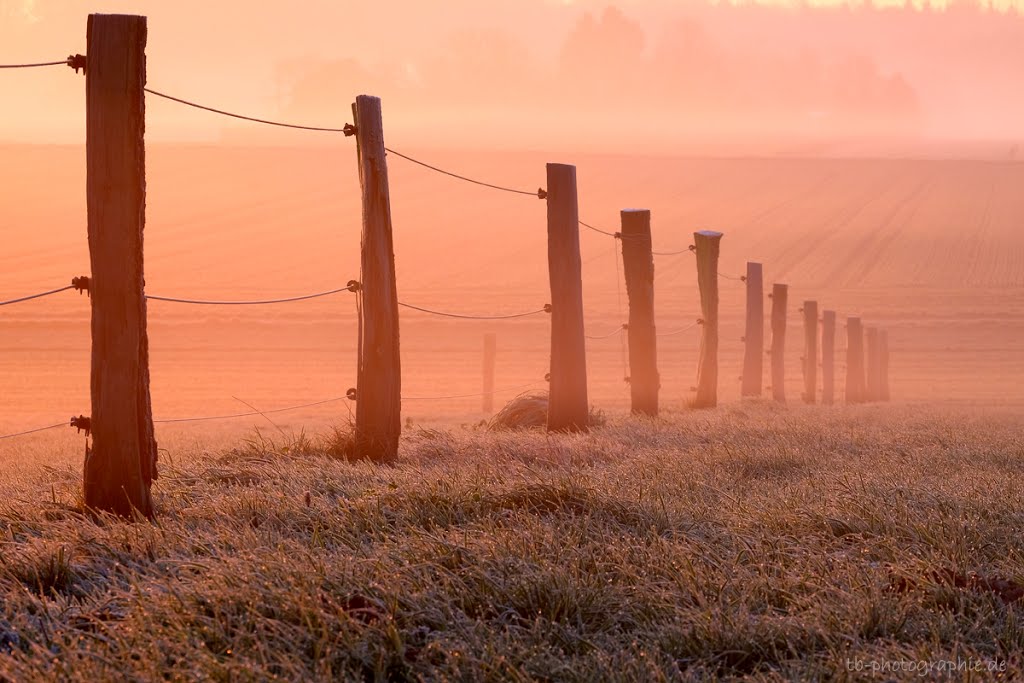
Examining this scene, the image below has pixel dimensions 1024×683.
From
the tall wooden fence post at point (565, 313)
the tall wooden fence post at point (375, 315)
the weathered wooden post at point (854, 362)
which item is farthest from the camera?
the weathered wooden post at point (854, 362)

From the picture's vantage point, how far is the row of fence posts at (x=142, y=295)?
15.7 ft

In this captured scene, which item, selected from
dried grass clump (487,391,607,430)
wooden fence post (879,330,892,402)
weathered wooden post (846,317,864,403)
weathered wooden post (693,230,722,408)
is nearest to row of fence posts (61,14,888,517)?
dried grass clump (487,391,607,430)

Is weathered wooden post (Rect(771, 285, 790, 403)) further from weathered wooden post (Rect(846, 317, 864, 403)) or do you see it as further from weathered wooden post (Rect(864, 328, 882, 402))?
weathered wooden post (Rect(864, 328, 882, 402))

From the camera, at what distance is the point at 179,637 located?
300 centimetres

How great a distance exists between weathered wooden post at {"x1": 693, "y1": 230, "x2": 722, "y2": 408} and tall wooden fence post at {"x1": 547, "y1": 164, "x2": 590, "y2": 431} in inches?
187

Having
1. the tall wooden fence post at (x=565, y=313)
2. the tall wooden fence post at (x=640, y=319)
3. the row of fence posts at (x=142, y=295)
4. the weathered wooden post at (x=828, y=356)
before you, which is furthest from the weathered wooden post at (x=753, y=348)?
the tall wooden fence post at (x=565, y=313)

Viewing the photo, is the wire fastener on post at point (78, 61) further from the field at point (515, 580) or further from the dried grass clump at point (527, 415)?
the dried grass clump at point (527, 415)

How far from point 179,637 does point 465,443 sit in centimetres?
427

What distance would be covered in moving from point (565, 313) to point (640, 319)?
2.35 metres

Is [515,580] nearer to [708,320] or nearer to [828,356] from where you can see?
[708,320]

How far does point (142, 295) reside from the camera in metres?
4.88

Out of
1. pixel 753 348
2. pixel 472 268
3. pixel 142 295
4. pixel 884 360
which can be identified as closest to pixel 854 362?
pixel 884 360

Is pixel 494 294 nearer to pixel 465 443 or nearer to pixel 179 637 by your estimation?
pixel 465 443

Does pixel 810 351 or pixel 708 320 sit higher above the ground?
pixel 708 320
